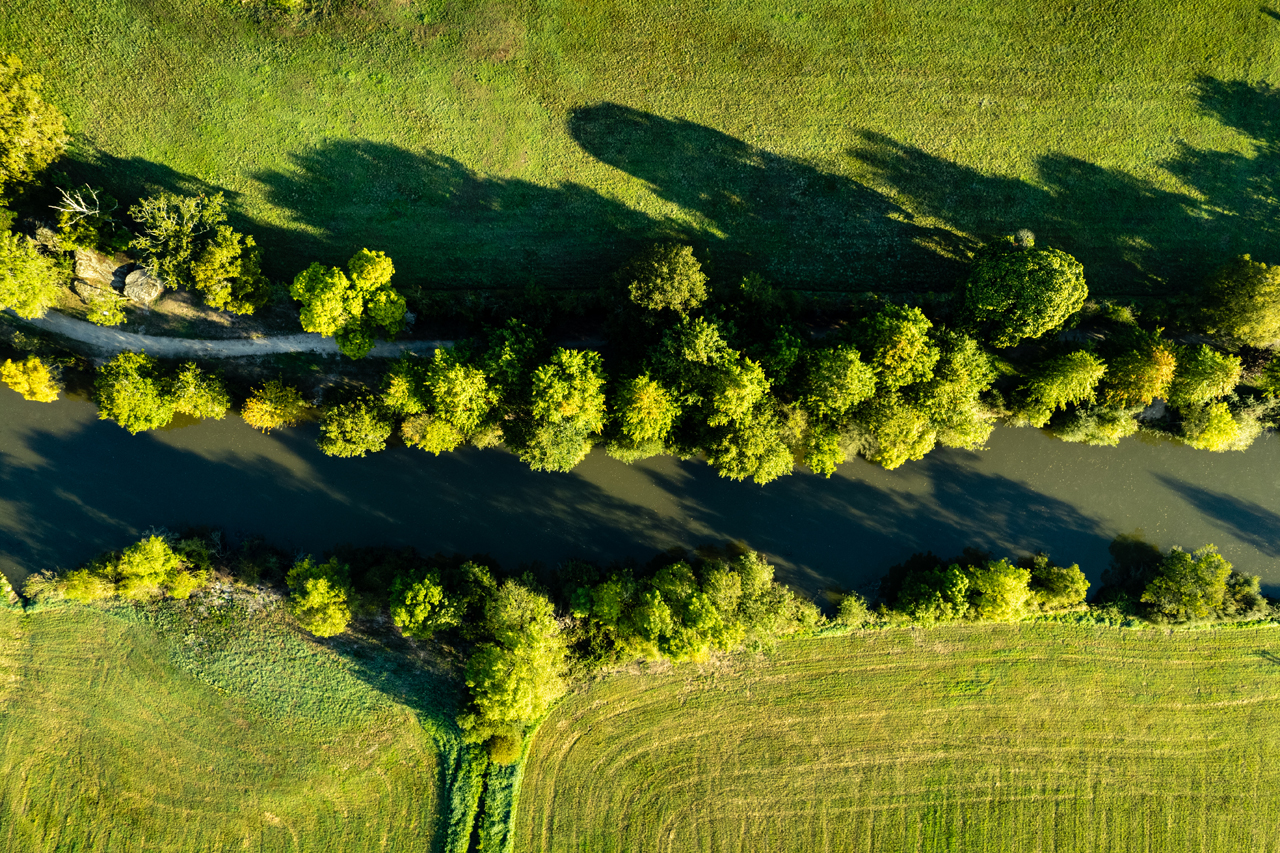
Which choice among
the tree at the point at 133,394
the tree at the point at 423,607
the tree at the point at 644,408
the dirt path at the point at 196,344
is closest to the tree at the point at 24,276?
the dirt path at the point at 196,344

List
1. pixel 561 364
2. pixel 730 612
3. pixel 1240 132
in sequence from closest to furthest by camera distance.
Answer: pixel 561 364 → pixel 730 612 → pixel 1240 132

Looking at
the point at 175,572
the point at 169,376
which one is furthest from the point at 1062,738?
the point at 169,376

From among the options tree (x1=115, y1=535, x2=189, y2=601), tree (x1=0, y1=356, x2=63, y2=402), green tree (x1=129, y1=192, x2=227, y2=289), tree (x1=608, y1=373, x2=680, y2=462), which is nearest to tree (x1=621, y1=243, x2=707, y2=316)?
tree (x1=608, y1=373, x2=680, y2=462)

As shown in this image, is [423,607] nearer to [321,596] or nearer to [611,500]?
[321,596]

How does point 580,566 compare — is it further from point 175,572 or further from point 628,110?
point 628,110

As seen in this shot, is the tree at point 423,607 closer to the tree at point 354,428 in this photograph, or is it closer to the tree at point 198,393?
the tree at point 354,428

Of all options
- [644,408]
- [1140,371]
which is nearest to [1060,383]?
[1140,371]

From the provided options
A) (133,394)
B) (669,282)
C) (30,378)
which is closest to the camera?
(669,282)

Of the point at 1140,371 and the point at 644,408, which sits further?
the point at 1140,371
